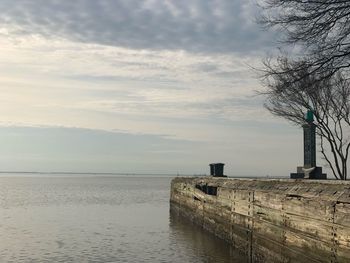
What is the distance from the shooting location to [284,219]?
14555 mm

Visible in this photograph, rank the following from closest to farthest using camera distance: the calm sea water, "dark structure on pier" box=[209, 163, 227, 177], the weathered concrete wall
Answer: the weathered concrete wall < the calm sea water < "dark structure on pier" box=[209, 163, 227, 177]

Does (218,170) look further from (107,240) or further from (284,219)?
(284,219)

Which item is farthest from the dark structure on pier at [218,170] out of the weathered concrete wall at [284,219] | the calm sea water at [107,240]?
the weathered concrete wall at [284,219]

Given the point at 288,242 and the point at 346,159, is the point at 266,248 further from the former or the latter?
the point at 346,159

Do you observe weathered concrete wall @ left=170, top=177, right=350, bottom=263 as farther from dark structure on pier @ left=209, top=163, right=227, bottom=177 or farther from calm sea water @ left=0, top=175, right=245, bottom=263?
dark structure on pier @ left=209, top=163, right=227, bottom=177

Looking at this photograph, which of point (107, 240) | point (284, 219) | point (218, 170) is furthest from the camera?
point (218, 170)

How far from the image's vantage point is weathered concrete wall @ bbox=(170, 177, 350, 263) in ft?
37.0

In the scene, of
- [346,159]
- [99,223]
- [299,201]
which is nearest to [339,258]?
[299,201]

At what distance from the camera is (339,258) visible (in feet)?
35.4

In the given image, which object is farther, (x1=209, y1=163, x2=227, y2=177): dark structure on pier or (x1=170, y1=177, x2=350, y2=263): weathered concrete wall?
(x1=209, y1=163, x2=227, y2=177): dark structure on pier

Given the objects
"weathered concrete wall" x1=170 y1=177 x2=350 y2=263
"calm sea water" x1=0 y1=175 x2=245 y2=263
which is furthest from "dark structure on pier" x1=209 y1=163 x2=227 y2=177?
"weathered concrete wall" x1=170 y1=177 x2=350 y2=263

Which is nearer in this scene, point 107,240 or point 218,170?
point 107,240

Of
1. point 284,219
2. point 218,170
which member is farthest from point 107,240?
point 284,219

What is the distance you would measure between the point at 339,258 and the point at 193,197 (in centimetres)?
2141
